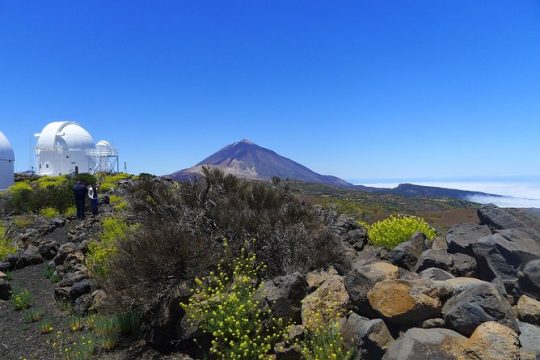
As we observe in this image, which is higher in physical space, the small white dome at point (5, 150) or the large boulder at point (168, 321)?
the small white dome at point (5, 150)

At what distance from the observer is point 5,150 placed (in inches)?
1603

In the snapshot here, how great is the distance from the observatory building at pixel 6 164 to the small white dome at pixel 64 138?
5.41m

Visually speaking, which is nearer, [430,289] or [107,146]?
[430,289]

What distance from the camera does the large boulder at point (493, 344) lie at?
2926mm

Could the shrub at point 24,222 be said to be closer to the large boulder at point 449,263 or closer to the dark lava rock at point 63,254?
the dark lava rock at point 63,254

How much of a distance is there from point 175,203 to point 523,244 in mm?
4948

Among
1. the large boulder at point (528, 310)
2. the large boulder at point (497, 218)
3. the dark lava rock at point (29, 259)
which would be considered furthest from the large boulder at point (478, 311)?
the dark lava rock at point (29, 259)

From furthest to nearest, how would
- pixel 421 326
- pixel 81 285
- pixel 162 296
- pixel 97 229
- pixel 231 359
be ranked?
1. pixel 97 229
2. pixel 81 285
3. pixel 162 296
4. pixel 231 359
5. pixel 421 326

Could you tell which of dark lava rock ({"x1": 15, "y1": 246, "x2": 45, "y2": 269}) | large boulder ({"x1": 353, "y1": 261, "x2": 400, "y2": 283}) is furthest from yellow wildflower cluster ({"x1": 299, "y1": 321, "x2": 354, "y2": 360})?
dark lava rock ({"x1": 15, "y1": 246, "x2": 45, "y2": 269})

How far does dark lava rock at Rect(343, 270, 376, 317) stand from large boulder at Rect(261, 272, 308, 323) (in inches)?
19.8

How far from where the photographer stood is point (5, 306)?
690 cm

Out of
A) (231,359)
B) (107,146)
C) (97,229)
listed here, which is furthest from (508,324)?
(107,146)

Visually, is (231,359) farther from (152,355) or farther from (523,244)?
(523,244)

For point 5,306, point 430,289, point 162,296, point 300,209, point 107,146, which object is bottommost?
point 5,306
